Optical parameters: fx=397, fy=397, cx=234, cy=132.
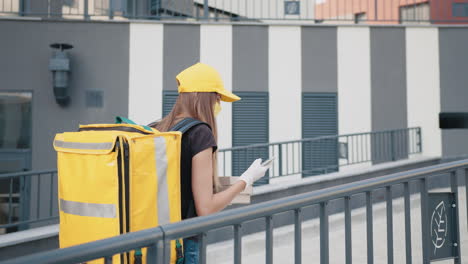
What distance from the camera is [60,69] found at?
8.65 m

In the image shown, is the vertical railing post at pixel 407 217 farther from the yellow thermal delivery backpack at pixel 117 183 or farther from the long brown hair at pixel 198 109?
the yellow thermal delivery backpack at pixel 117 183

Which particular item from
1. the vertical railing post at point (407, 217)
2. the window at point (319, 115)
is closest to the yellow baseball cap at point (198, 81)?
the vertical railing post at point (407, 217)

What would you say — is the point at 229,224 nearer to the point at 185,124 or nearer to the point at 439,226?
the point at 185,124

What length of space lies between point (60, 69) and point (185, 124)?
7.82 m

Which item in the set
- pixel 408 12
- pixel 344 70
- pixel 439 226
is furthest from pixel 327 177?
pixel 408 12

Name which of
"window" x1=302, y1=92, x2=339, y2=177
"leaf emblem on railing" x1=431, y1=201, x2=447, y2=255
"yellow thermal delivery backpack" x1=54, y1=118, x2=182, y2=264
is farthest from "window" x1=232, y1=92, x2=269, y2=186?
"yellow thermal delivery backpack" x1=54, y1=118, x2=182, y2=264

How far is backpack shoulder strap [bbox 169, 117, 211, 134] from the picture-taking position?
1792 mm

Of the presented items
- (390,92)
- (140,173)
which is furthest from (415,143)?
(140,173)

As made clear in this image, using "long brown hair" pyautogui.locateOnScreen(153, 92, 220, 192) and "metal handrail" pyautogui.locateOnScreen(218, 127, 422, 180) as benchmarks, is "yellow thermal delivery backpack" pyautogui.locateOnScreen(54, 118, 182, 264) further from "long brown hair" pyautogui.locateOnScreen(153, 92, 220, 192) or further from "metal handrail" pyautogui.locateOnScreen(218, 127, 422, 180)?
"metal handrail" pyautogui.locateOnScreen(218, 127, 422, 180)

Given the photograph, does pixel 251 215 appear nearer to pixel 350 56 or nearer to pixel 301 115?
pixel 301 115

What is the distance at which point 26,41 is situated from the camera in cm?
909

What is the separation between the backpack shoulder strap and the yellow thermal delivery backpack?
0.30 ft

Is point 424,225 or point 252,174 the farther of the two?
point 424,225

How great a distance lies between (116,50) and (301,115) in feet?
15.5
